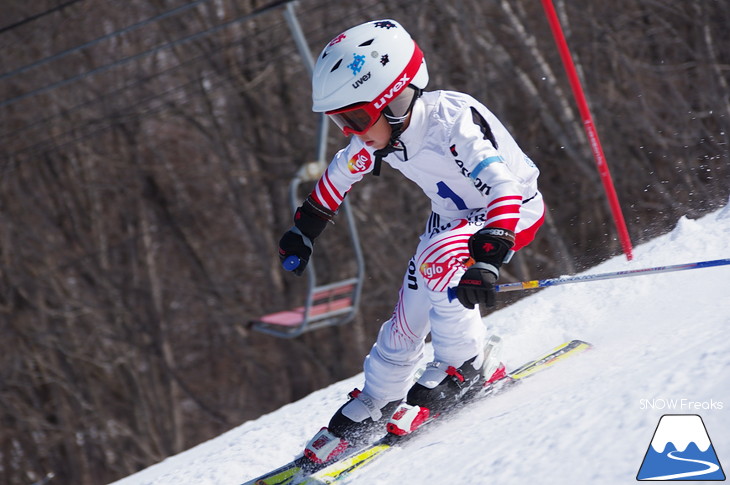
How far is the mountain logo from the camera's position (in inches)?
99.1

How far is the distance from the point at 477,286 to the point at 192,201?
1736 centimetres

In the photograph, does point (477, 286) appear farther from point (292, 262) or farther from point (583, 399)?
point (292, 262)

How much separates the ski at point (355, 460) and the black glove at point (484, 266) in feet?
2.44

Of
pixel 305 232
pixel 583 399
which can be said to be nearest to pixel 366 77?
pixel 305 232

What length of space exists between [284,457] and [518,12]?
557 inches

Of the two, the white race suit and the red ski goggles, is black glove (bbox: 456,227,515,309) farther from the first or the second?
the red ski goggles

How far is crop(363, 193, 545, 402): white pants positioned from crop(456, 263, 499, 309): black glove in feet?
0.80

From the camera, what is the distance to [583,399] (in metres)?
3.18

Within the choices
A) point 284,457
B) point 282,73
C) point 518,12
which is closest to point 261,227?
point 282,73

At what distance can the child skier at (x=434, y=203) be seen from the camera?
3.64 m

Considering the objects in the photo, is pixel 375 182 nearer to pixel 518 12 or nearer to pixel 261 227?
pixel 261 227

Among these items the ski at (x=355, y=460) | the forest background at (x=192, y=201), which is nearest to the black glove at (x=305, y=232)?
the ski at (x=355, y=460)

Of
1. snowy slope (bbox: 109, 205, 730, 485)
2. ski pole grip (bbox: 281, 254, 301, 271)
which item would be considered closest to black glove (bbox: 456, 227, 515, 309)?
→ snowy slope (bbox: 109, 205, 730, 485)

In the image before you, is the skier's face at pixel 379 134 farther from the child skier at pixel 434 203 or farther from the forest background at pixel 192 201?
the forest background at pixel 192 201
